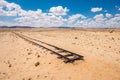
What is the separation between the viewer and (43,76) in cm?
940

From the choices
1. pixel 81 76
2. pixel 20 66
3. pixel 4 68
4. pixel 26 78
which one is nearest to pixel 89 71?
pixel 81 76

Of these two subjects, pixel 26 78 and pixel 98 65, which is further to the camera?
pixel 98 65

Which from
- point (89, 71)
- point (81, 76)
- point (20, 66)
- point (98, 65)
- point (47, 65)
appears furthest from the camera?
point (20, 66)

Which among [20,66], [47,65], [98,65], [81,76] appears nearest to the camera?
[81,76]

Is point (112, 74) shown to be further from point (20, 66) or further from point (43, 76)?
point (20, 66)

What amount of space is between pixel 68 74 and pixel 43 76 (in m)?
1.67

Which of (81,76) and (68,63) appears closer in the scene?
(81,76)

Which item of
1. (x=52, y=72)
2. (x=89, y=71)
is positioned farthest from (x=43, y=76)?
(x=89, y=71)

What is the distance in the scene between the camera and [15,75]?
1038 cm

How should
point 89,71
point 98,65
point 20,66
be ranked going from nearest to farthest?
point 89,71
point 98,65
point 20,66

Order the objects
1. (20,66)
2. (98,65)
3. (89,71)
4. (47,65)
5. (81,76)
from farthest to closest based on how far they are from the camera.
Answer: (20,66), (47,65), (98,65), (89,71), (81,76)

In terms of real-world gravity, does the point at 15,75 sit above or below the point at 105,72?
below

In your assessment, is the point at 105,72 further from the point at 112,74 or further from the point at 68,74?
the point at 68,74

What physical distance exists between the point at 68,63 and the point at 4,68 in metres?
5.45
